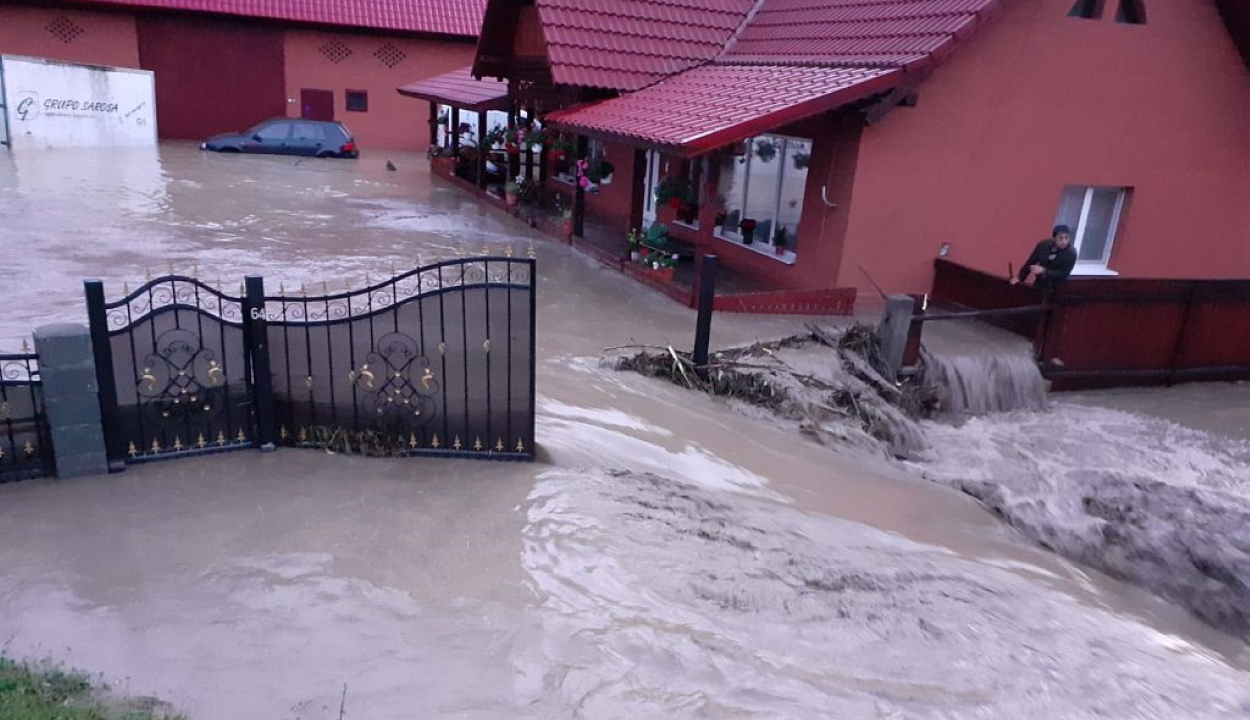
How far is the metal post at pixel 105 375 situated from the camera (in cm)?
537

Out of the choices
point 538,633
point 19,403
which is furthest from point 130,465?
point 538,633

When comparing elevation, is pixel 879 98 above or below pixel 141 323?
above

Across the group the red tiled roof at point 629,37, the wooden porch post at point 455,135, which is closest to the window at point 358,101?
the wooden porch post at point 455,135

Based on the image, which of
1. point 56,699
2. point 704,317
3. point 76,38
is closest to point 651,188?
point 704,317

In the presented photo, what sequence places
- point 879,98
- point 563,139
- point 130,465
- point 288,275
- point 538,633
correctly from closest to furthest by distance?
point 538,633
point 130,465
point 879,98
point 288,275
point 563,139

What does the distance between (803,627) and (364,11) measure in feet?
95.8

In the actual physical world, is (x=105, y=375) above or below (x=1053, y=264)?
below

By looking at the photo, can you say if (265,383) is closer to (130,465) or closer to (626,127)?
(130,465)

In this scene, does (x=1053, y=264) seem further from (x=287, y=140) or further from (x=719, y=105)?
(x=287, y=140)

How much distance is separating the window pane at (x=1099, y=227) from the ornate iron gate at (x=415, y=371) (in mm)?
10277

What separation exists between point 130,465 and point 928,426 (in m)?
7.34

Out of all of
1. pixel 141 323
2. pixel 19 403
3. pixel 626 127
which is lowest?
pixel 19 403

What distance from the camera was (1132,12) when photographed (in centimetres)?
1197

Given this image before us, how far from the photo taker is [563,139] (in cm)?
1552
